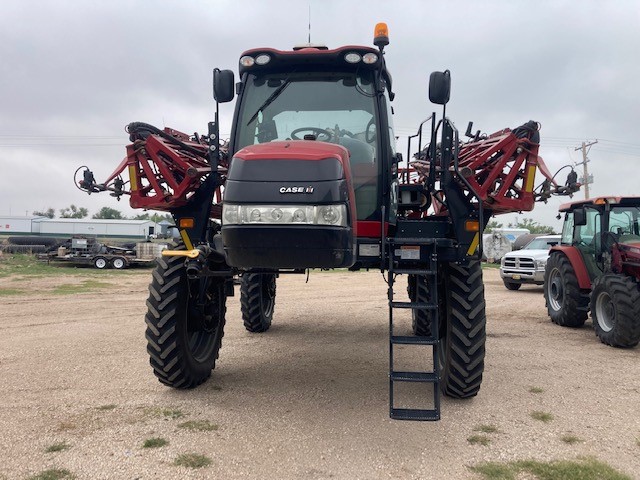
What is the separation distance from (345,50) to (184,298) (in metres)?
2.62

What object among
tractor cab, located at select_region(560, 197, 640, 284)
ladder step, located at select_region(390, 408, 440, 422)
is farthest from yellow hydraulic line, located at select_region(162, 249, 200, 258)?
tractor cab, located at select_region(560, 197, 640, 284)

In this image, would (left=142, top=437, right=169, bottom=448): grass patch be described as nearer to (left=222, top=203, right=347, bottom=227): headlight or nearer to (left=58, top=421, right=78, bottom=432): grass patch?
(left=58, top=421, right=78, bottom=432): grass patch

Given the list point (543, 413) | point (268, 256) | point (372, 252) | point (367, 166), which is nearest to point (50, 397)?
point (268, 256)

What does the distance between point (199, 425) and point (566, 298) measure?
7.03m

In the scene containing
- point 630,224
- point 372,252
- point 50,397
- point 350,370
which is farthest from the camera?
point 630,224

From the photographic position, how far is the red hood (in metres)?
3.43

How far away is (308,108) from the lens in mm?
4457

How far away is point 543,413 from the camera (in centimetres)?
429

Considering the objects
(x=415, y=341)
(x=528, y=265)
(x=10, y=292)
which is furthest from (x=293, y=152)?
(x=528, y=265)

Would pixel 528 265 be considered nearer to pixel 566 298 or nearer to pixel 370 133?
pixel 566 298

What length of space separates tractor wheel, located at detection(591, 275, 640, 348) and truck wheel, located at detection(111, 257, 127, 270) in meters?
19.8

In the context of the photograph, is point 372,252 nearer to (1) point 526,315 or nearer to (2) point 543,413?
(2) point 543,413

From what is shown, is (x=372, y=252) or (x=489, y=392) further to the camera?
(x=489, y=392)

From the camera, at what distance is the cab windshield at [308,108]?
14.5ft
